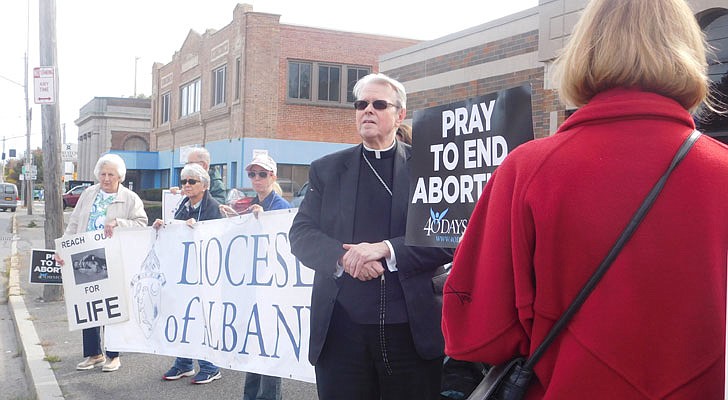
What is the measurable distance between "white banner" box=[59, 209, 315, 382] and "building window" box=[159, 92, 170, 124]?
1524 inches

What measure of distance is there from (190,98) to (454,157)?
37.5 m

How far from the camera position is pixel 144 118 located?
189 ft

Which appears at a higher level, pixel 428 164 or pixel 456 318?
pixel 428 164

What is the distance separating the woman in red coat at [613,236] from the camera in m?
1.56

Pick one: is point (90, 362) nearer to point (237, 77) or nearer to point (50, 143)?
point (50, 143)

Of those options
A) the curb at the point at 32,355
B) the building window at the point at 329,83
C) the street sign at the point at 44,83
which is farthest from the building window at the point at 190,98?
the curb at the point at 32,355

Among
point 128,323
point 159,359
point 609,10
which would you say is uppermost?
point 609,10

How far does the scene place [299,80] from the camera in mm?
30547

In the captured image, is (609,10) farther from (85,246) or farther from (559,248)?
(85,246)

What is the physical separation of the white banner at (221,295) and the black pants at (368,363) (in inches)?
66.7

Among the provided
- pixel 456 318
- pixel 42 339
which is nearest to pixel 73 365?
pixel 42 339

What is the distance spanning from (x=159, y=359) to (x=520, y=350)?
576cm

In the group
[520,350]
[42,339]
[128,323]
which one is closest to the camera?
[520,350]

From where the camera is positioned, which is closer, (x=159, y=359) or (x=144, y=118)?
(x=159, y=359)
